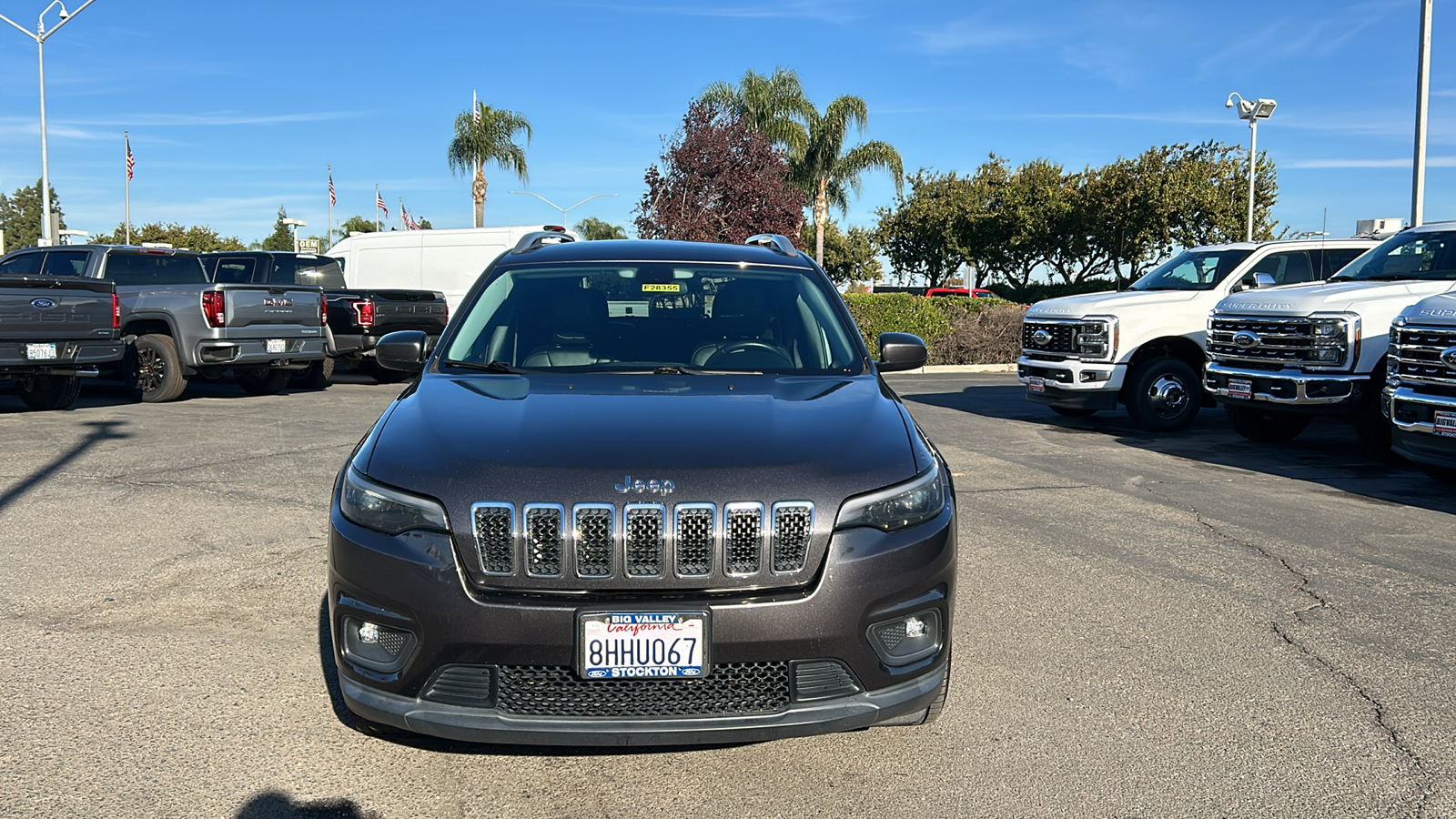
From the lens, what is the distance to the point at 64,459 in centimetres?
912

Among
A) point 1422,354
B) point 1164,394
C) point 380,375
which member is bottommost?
point 380,375

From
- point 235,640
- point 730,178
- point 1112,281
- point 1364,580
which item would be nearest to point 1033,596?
point 1364,580

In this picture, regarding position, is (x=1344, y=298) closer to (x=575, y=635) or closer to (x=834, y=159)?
(x=575, y=635)

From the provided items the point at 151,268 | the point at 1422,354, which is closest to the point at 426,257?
the point at 151,268

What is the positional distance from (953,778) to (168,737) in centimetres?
246

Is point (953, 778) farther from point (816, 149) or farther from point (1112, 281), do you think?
point (1112, 281)

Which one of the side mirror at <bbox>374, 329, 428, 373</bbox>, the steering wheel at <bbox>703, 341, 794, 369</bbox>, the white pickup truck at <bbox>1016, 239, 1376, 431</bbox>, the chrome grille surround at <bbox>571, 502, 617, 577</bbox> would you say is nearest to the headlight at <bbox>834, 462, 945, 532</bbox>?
the chrome grille surround at <bbox>571, 502, 617, 577</bbox>

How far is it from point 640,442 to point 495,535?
502 millimetres

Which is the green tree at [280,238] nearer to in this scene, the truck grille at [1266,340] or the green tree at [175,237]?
the green tree at [175,237]

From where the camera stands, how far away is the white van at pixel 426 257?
19.6 meters

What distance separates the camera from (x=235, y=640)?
15.2ft

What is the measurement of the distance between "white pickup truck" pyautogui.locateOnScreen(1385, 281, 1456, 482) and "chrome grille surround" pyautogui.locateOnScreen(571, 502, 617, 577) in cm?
710

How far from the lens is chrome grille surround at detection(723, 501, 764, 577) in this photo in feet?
9.94

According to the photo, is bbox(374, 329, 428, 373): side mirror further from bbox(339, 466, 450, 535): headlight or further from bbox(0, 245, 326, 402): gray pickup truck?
bbox(0, 245, 326, 402): gray pickup truck
